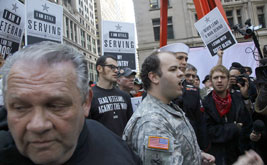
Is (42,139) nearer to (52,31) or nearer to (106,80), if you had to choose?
(106,80)

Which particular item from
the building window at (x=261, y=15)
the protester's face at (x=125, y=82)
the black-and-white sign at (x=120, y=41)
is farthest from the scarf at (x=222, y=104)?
the building window at (x=261, y=15)

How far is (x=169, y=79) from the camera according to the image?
1736mm

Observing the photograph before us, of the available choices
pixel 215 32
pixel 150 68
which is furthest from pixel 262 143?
pixel 215 32

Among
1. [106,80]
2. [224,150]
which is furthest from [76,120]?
[224,150]

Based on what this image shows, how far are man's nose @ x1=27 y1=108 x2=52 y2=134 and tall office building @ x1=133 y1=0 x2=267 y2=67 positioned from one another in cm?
1806

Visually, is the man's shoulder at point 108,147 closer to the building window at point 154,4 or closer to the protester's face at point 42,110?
the protester's face at point 42,110

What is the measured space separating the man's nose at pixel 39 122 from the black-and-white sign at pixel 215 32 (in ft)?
13.3

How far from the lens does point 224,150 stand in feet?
8.67

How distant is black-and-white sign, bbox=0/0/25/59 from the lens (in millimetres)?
3221

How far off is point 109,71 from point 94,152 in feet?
7.35

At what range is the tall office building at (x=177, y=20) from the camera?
1812 cm

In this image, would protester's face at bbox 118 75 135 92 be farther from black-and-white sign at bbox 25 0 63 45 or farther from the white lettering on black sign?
black-and-white sign at bbox 25 0 63 45

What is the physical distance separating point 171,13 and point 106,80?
17.1m

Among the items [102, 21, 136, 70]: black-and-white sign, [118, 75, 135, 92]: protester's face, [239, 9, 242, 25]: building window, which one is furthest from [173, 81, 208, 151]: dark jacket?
[239, 9, 242, 25]: building window
